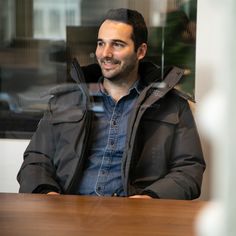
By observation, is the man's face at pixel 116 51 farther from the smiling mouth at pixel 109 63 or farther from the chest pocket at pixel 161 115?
the chest pocket at pixel 161 115

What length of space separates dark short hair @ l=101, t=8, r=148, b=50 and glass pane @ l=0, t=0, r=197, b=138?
0.06ft

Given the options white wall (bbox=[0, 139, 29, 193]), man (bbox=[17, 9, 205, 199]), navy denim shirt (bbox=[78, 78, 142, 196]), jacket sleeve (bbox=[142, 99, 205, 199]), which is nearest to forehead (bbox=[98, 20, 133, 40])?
man (bbox=[17, 9, 205, 199])

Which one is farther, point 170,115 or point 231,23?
point 170,115

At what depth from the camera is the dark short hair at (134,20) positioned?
1.29 meters

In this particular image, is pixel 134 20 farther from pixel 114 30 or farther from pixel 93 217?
pixel 93 217

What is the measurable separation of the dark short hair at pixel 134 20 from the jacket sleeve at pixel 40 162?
0.36 m

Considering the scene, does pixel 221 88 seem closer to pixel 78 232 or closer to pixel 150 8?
pixel 78 232

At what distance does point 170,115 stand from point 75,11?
0.41 metres

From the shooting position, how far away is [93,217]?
33.5 inches

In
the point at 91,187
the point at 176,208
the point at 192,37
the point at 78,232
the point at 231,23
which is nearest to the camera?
the point at 231,23

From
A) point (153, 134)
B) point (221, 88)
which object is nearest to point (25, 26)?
point (153, 134)

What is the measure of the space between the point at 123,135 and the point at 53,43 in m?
0.35

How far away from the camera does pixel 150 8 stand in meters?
1.33

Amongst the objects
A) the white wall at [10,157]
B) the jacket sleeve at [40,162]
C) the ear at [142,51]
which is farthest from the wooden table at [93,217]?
the ear at [142,51]
